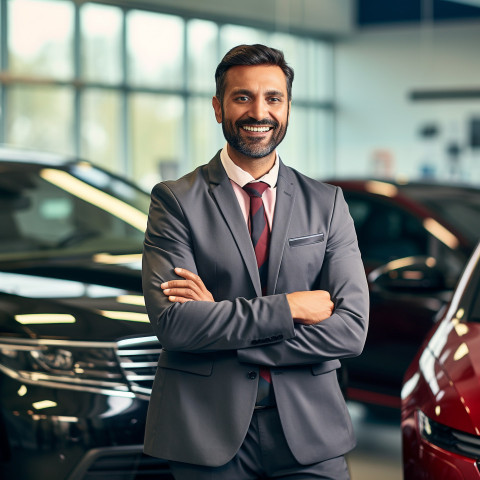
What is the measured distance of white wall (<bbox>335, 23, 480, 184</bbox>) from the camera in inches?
822

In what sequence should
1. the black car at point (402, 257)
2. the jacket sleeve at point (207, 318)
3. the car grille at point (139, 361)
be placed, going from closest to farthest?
the jacket sleeve at point (207, 318) → the car grille at point (139, 361) → the black car at point (402, 257)

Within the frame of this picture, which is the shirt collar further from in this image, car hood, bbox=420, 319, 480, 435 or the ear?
car hood, bbox=420, 319, 480, 435

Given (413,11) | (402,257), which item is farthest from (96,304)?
(413,11)

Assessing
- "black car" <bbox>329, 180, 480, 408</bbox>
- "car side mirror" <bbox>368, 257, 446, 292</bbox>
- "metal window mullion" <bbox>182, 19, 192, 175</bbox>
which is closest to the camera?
"car side mirror" <bbox>368, 257, 446, 292</bbox>

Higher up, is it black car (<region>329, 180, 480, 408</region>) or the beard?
the beard

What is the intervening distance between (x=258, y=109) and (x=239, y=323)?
1.71 ft

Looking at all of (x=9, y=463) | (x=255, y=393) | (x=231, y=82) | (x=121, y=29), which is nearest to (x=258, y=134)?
(x=231, y=82)

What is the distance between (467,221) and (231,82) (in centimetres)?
306

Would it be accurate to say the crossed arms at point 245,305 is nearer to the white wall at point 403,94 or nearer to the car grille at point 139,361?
the car grille at point 139,361

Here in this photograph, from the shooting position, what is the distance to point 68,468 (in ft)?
9.85

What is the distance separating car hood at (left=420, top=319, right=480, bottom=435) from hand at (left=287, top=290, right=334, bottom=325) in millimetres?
592

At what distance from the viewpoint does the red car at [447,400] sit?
8.34 feet

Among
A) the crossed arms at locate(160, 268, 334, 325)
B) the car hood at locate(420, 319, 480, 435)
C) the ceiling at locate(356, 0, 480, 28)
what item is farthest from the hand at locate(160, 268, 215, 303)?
the ceiling at locate(356, 0, 480, 28)

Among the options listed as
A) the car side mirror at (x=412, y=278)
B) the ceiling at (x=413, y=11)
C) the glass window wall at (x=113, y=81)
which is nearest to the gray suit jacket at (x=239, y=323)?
the car side mirror at (x=412, y=278)
